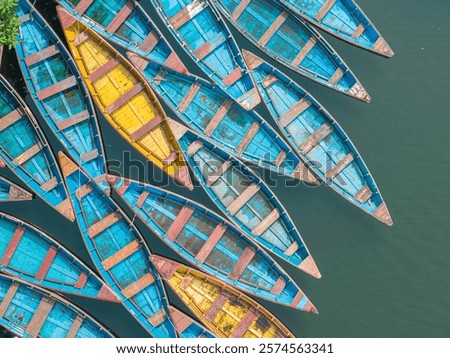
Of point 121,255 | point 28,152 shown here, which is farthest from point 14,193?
point 121,255

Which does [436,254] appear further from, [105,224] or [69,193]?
[69,193]

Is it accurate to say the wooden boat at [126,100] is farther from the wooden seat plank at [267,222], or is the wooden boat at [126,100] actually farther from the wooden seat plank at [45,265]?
the wooden seat plank at [45,265]

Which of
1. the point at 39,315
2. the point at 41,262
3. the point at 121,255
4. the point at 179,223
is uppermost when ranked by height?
the point at 179,223

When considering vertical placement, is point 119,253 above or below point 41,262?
above

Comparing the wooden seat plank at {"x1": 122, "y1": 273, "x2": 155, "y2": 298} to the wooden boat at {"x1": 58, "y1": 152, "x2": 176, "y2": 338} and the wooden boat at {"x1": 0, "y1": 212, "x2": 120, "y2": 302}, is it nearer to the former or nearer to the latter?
the wooden boat at {"x1": 58, "y1": 152, "x2": 176, "y2": 338}

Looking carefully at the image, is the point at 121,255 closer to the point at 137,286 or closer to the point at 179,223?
the point at 137,286

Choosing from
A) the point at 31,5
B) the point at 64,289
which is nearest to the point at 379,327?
the point at 64,289

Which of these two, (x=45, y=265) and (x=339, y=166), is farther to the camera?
(x=339, y=166)

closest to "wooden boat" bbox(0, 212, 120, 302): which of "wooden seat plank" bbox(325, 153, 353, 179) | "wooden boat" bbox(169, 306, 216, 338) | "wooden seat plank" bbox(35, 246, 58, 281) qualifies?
"wooden seat plank" bbox(35, 246, 58, 281)
